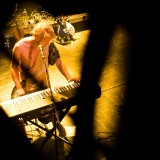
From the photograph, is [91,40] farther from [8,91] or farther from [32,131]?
[32,131]

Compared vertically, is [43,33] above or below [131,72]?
above

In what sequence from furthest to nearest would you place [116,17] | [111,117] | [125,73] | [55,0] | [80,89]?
[55,0] → [116,17] → [125,73] → [111,117] → [80,89]

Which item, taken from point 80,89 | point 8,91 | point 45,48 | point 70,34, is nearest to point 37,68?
point 45,48

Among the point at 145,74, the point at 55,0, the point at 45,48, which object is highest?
the point at 45,48

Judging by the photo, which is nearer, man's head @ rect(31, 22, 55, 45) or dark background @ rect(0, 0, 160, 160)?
man's head @ rect(31, 22, 55, 45)

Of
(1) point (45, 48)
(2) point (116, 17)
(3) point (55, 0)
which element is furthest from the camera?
(3) point (55, 0)

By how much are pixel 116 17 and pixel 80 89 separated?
275 inches

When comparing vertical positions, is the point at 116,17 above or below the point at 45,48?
below

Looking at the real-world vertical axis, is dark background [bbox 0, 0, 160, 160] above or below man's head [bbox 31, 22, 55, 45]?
below

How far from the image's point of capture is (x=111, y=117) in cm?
472

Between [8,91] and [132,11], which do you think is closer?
[8,91]

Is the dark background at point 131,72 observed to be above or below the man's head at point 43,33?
below

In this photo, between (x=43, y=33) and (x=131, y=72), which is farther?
(x=131, y=72)

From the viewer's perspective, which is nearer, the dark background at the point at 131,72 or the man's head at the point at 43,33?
the man's head at the point at 43,33
